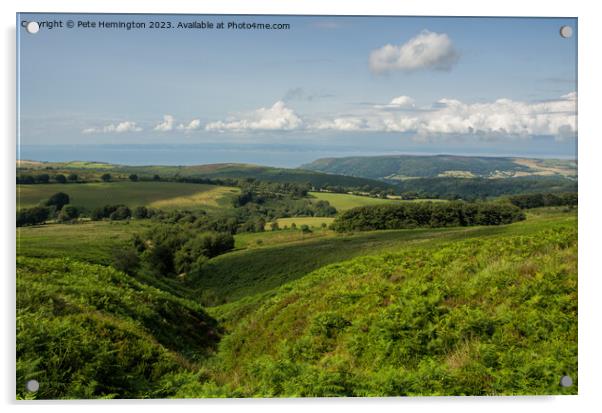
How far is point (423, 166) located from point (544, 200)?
8.73ft

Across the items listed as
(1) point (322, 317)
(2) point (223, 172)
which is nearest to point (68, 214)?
(2) point (223, 172)

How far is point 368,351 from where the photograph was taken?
321 inches

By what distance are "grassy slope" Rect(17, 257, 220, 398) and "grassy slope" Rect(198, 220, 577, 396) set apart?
0.93 metres

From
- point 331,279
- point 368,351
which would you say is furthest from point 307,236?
point 368,351

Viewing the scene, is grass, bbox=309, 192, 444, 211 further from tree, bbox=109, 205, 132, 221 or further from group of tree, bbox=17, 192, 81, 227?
group of tree, bbox=17, 192, 81, 227

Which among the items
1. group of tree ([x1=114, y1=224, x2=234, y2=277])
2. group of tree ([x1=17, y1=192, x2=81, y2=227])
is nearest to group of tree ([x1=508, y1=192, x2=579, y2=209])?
group of tree ([x1=114, y1=224, x2=234, y2=277])

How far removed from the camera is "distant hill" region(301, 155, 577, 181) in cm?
1086

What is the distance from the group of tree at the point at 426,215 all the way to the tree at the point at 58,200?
5.71m

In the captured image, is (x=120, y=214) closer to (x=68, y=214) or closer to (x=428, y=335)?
(x=68, y=214)

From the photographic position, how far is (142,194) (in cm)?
1047

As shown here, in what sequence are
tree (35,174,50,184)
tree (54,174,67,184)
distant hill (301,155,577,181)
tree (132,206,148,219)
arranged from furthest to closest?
distant hill (301,155,577,181) → tree (132,206,148,219) → tree (54,174,67,184) → tree (35,174,50,184)

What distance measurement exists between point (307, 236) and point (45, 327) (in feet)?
18.0
